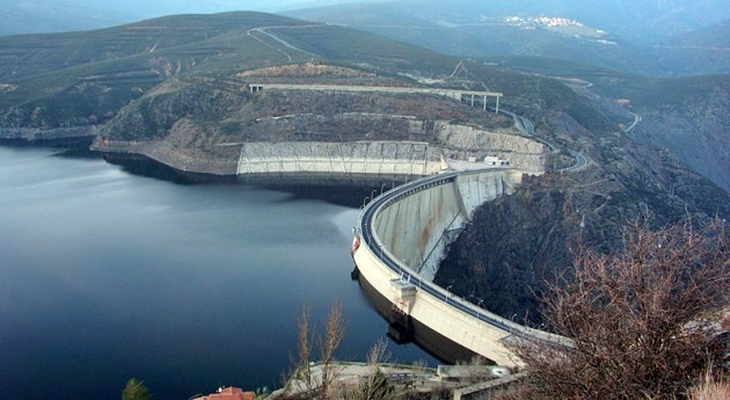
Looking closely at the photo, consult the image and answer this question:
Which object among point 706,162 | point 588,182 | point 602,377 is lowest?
point 706,162

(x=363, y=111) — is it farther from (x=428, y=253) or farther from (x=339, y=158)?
(x=428, y=253)

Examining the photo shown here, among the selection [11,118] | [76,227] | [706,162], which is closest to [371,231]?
[76,227]

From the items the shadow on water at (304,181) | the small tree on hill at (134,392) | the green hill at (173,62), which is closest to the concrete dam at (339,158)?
the shadow on water at (304,181)

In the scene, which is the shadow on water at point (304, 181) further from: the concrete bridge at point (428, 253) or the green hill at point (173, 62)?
the green hill at point (173, 62)

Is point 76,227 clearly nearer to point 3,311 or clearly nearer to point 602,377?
point 3,311

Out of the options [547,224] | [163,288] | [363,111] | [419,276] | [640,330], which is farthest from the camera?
[363,111]

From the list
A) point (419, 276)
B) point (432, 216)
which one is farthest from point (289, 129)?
point (419, 276)

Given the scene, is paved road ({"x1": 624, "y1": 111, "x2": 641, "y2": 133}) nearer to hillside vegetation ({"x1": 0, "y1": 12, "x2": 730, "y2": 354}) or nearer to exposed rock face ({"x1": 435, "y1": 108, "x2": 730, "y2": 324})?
hillside vegetation ({"x1": 0, "y1": 12, "x2": 730, "y2": 354})
